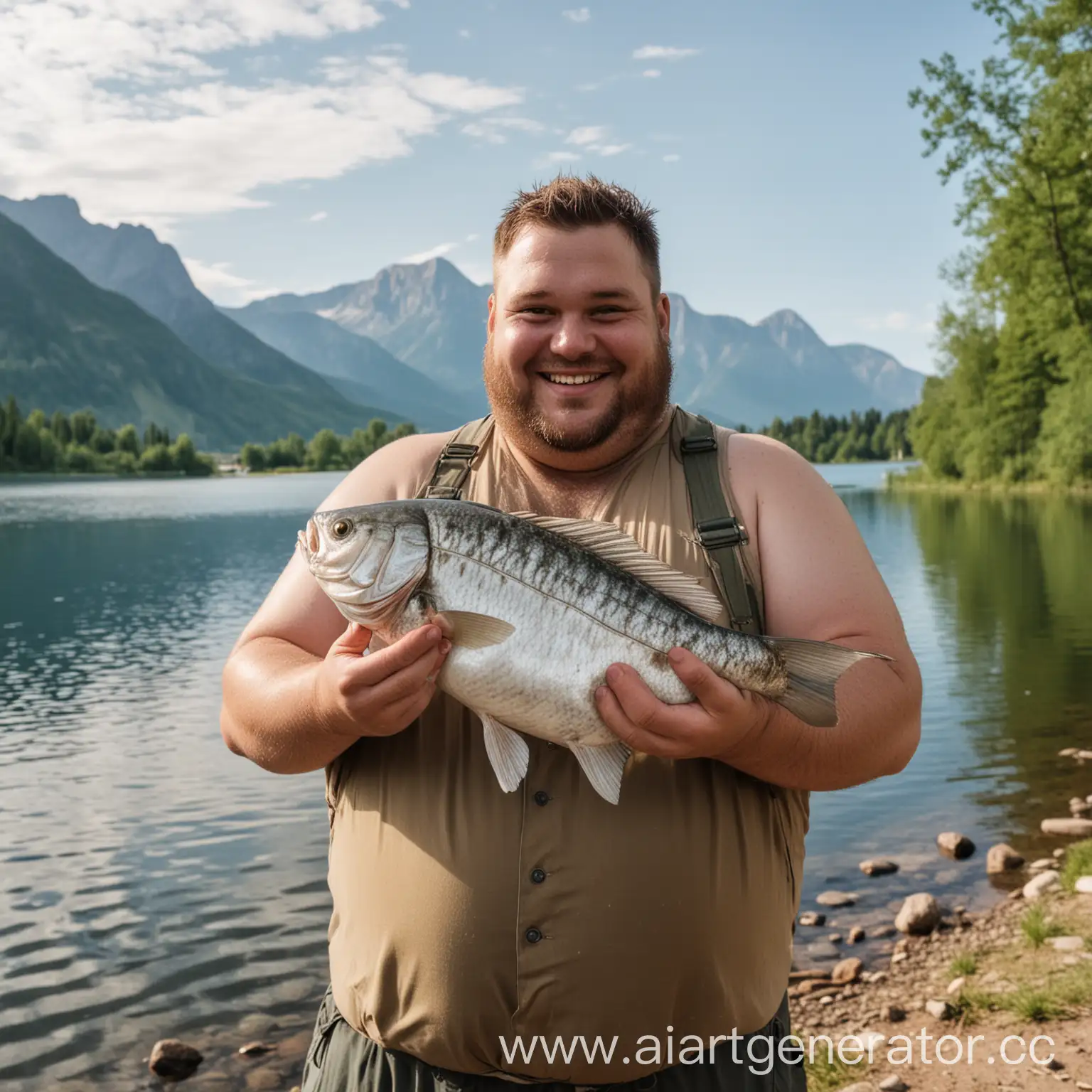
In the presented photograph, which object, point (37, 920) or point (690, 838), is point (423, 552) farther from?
point (37, 920)

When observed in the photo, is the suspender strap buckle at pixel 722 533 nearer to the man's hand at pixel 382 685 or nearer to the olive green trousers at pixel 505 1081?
the man's hand at pixel 382 685

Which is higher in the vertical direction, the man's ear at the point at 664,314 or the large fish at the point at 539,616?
the man's ear at the point at 664,314

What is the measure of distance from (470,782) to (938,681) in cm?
2074

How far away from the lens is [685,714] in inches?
117

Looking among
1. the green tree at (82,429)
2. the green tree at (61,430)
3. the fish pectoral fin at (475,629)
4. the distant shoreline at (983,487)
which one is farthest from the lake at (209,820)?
the green tree at (82,429)

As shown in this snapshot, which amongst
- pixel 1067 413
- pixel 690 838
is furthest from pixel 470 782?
pixel 1067 413

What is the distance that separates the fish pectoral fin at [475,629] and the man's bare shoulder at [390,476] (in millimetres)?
691

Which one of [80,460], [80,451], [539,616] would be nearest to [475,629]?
[539,616]

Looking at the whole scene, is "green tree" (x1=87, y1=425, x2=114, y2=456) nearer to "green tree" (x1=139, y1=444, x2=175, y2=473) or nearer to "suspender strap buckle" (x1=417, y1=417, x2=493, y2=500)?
"green tree" (x1=139, y1=444, x2=175, y2=473)

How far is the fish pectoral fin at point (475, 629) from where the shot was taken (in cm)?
311

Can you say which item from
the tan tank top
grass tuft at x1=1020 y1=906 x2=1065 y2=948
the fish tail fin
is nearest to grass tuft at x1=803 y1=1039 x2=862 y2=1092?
grass tuft at x1=1020 y1=906 x2=1065 y2=948

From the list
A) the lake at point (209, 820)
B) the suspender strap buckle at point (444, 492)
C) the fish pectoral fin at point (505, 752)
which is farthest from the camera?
the lake at point (209, 820)

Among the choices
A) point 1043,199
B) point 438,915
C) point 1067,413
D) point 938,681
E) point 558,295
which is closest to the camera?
point 438,915

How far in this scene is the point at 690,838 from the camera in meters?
3.21
